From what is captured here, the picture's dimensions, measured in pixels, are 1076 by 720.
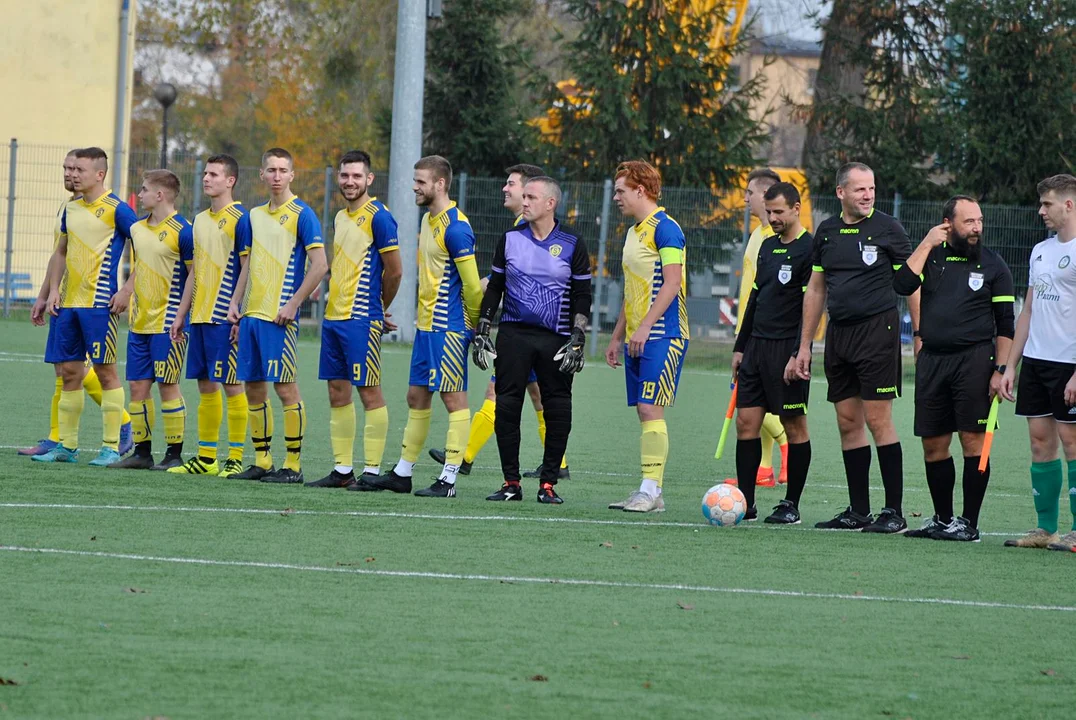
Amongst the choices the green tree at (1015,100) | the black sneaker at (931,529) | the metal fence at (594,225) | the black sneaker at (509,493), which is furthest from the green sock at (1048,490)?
the green tree at (1015,100)

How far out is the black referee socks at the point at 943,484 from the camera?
27.8 feet

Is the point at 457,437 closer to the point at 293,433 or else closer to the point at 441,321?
the point at 441,321

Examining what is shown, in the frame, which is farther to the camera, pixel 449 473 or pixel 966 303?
pixel 449 473

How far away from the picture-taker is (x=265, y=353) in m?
9.67

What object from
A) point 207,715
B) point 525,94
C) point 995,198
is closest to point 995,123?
point 995,198

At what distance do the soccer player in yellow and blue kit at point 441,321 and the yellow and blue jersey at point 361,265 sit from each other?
0.85ft

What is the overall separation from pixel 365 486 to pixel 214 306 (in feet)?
5.21

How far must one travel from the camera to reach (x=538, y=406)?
11.6 meters

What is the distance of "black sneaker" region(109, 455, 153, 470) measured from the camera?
10180 millimetres

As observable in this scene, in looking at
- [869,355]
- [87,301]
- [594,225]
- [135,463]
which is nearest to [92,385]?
[87,301]

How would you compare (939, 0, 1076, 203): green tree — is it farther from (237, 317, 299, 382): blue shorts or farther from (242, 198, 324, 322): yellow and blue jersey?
(237, 317, 299, 382): blue shorts

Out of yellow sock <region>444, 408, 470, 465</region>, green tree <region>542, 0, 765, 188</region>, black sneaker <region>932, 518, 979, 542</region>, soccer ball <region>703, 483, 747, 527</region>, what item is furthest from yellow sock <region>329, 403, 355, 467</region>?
green tree <region>542, 0, 765, 188</region>

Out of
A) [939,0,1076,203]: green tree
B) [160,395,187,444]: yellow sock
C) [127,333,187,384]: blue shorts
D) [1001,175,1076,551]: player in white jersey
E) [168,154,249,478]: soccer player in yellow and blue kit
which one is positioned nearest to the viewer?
[1001,175,1076,551]: player in white jersey

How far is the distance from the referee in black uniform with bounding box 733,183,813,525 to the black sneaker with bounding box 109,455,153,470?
3917 millimetres
